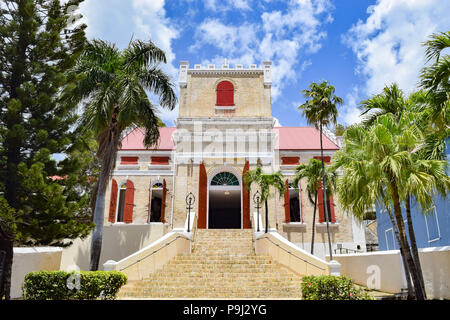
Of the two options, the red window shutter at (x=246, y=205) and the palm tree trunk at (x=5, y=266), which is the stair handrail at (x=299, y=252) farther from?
the palm tree trunk at (x=5, y=266)

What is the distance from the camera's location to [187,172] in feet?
74.4

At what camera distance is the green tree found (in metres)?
9.40

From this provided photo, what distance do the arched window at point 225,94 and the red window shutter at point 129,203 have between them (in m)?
8.73

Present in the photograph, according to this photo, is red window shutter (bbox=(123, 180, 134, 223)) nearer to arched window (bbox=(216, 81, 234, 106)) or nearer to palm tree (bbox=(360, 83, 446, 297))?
arched window (bbox=(216, 81, 234, 106))

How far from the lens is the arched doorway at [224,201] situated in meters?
23.4

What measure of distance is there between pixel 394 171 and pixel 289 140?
60.9ft

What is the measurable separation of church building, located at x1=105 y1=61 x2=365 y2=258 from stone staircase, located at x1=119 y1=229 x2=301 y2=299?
5.93 m

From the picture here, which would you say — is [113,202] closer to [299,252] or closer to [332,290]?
[299,252]

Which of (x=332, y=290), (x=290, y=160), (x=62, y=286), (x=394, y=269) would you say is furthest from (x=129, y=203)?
(x=332, y=290)

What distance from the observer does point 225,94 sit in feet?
81.4

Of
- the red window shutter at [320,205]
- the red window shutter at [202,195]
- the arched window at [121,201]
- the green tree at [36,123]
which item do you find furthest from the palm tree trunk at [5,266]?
the red window shutter at [320,205]
